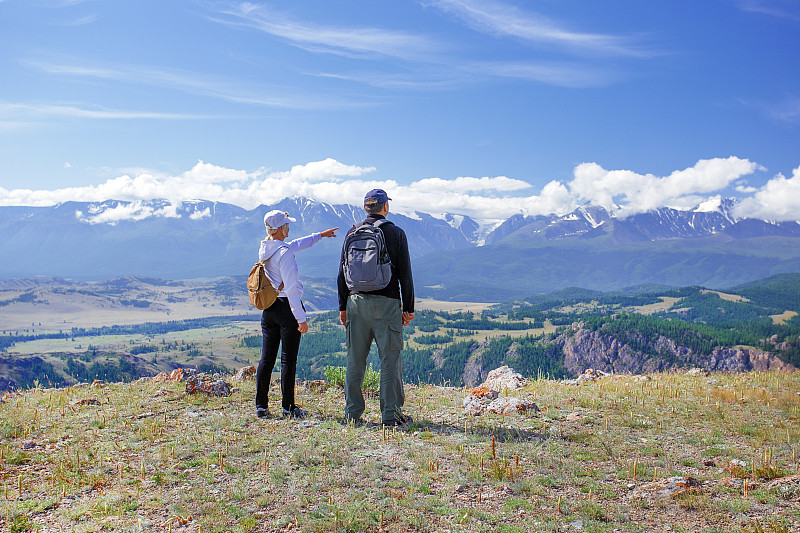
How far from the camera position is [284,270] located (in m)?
8.36

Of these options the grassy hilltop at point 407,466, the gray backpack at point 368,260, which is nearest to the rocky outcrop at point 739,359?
the grassy hilltop at point 407,466

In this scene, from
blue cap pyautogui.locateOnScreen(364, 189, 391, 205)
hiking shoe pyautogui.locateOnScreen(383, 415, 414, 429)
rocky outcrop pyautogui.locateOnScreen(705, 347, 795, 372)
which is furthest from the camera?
rocky outcrop pyautogui.locateOnScreen(705, 347, 795, 372)

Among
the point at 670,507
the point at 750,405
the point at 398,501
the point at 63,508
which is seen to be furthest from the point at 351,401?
the point at 750,405

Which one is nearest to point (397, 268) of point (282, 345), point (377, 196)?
point (377, 196)

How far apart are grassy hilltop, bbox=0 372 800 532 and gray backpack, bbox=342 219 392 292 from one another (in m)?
2.30

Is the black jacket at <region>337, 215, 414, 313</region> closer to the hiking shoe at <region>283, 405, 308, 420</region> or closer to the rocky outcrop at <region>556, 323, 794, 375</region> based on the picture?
the hiking shoe at <region>283, 405, 308, 420</region>

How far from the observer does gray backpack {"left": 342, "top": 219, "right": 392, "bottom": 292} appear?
775cm

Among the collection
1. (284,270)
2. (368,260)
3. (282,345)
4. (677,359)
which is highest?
(368,260)

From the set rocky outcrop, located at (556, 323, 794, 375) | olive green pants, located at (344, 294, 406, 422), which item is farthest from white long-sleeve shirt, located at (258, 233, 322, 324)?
rocky outcrop, located at (556, 323, 794, 375)

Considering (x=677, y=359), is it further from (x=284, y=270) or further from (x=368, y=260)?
(x=284, y=270)

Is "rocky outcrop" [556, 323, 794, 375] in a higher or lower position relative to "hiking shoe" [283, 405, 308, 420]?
lower

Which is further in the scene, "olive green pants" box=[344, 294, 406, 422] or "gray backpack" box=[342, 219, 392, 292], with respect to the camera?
"olive green pants" box=[344, 294, 406, 422]

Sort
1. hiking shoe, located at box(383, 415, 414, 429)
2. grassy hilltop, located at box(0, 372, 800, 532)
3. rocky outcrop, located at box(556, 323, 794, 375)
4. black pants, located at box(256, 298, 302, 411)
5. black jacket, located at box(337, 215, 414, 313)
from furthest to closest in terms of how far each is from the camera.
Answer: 1. rocky outcrop, located at box(556, 323, 794, 375)
2. black pants, located at box(256, 298, 302, 411)
3. hiking shoe, located at box(383, 415, 414, 429)
4. black jacket, located at box(337, 215, 414, 313)
5. grassy hilltop, located at box(0, 372, 800, 532)

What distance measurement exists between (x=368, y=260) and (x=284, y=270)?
157 cm
